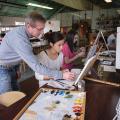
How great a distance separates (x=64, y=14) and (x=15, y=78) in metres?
13.6

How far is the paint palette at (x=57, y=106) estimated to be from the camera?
51.5 inches

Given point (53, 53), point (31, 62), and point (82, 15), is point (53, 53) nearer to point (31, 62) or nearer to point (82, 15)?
point (31, 62)

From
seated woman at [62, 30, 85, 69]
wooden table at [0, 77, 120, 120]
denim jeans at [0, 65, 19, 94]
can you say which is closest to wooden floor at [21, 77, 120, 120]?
wooden table at [0, 77, 120, 120]

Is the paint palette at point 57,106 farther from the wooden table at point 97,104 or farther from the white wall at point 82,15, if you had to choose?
the white wall at point 82,15

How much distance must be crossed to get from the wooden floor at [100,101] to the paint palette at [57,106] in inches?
2.1

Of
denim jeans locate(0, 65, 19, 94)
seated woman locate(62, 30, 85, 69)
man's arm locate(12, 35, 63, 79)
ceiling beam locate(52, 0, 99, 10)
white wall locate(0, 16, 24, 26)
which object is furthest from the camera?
white wall locate(0, 16, 24, 26)

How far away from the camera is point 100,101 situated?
1643mm

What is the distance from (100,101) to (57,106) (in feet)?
1.21

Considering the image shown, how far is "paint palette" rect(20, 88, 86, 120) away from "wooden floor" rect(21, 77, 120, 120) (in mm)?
54

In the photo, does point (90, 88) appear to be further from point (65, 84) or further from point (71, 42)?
point (71, 42)

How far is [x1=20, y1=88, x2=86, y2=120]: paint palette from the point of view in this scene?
4.29ft

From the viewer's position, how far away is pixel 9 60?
2250 mm

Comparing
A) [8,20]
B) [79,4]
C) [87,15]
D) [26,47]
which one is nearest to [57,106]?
[26,47]

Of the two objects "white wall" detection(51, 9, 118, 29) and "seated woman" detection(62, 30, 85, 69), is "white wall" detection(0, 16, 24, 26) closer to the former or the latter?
→ "white wall" detection(51, 9, 118, 29)
